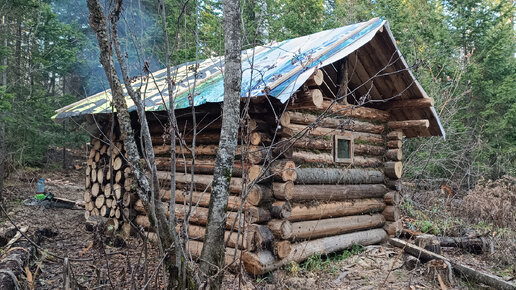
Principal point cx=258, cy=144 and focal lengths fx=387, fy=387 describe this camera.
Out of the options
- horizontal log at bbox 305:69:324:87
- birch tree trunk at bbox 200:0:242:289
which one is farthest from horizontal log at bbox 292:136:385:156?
birch tree trunk at bbox 200:0:242:289

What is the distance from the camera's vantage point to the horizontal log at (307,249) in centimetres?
577

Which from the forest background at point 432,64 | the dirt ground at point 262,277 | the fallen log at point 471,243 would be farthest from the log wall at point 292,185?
the forest background at point 432,64

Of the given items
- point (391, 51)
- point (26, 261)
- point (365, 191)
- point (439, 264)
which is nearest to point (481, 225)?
point (365, 191)

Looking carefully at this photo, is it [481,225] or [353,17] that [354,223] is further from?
[353,17]

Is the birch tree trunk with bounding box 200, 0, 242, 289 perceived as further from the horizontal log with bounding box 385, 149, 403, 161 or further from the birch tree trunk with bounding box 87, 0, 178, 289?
the horizontal log with bounding box 385, 149, 403, 161

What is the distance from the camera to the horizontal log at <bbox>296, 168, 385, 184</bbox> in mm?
6697

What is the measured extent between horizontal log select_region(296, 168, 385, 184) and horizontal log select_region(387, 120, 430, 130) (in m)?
1.09

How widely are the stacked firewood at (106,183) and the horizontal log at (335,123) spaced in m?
3.80

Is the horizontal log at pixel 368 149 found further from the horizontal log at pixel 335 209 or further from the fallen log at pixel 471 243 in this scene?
the fallen log at pixel 471 243

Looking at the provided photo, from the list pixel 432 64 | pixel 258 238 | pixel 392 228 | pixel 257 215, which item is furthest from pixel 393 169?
pixel 432 64

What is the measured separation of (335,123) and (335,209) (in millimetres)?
1646

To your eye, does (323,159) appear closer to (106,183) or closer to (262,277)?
(262,277)

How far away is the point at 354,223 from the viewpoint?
7.66 metres

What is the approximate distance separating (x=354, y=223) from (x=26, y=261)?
562 cm
